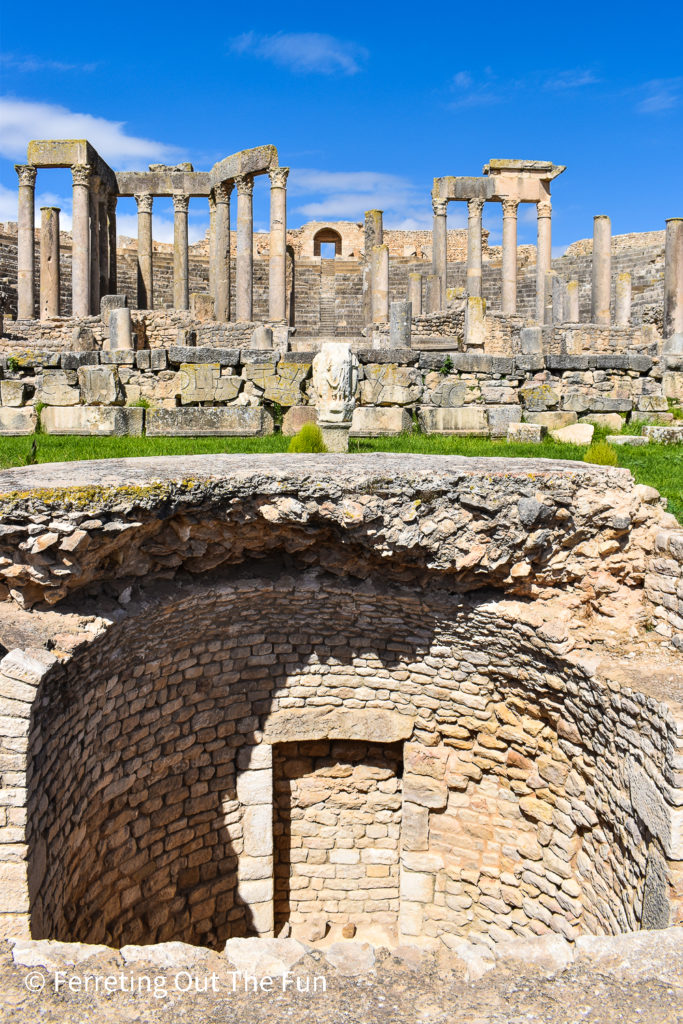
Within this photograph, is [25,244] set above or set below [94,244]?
below

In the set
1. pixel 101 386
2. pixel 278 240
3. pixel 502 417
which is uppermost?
pixel 278 240

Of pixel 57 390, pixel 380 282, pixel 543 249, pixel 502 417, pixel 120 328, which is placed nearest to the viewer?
pixel 502 417

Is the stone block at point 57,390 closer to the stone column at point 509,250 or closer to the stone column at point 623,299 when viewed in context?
the stone column at point 509,250

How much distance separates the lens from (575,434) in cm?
1138

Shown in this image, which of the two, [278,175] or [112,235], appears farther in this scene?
[112,235]

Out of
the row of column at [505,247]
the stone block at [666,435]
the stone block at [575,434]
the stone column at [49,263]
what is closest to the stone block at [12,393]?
the stone block at [575,434]

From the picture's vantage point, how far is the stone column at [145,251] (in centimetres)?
2408

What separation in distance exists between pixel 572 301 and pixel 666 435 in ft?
47.0

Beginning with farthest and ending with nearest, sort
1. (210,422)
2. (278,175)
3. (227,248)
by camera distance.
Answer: (227,248) < (278,175) < (210,422)

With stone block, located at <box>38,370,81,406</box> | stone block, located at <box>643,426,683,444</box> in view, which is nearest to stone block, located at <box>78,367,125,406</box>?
stone block, located at <box>38,370,81,406</box>

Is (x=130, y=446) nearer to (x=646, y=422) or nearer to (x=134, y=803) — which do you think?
(x=134, y=803)

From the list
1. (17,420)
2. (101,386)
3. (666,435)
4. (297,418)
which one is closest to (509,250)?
(666,435)

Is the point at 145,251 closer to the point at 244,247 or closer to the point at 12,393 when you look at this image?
the point at 244,247

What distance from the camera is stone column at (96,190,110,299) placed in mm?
23516
